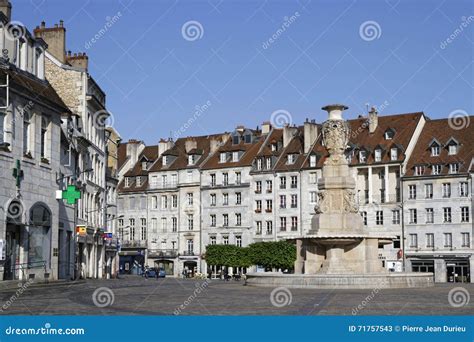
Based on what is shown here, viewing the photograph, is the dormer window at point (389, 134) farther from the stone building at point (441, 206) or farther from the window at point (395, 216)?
the window at point (395, 216)

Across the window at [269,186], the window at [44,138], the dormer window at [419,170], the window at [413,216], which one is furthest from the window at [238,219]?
the window at [44,138]

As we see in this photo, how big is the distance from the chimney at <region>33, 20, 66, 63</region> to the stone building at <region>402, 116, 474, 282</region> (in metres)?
35.6

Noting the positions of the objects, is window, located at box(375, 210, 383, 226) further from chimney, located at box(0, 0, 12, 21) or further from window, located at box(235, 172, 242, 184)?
chimney, located at box(0, 0, 12, 21)

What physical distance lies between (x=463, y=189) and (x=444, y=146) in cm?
487

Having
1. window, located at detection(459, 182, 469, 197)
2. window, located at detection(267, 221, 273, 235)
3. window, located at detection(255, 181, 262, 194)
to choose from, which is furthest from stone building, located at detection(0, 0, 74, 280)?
window, located at detection(255, 181, 262, 194)

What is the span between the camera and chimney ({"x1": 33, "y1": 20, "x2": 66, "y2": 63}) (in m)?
59.1

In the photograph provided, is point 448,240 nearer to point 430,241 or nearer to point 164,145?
point 430,241

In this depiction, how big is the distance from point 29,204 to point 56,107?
18.4 feet

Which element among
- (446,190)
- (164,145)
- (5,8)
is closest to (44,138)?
(5,8)

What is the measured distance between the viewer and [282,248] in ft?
255

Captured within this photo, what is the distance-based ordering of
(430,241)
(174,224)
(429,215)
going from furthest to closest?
(174,224)
(429,215)
(430,241)

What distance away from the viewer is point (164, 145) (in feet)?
328

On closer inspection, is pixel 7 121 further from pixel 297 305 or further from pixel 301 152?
pixel 301 152

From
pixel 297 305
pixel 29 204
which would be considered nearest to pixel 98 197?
pixel 29 204
